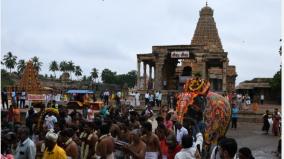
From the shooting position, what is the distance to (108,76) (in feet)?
320

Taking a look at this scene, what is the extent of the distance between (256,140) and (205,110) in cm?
636

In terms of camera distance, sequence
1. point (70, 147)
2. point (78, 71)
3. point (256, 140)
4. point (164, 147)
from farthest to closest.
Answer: point (78, 71) < point (256, 140) < point (164, 147) < point (70, 147)

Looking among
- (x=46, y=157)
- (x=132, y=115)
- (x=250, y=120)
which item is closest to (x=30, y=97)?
(x=250, y=120)

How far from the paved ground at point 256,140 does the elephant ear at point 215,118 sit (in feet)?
6.88

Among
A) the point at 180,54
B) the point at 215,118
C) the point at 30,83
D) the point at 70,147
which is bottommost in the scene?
the point at 70,147

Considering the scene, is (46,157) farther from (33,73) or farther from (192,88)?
(33,73)

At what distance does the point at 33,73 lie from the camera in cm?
3256

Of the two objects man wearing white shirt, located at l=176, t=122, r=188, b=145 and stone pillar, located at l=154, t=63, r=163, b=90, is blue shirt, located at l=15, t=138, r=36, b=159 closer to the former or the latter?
man wearing white shirt, located at l=176, t=122, r=188, b=145

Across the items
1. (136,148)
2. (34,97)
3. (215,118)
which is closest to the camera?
(136,148)

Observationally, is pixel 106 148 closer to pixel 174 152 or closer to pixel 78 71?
pixel 174 152

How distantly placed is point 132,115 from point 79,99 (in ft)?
60.2

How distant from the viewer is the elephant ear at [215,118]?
11.9m

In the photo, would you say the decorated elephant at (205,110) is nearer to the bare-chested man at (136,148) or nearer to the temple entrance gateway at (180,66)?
the bare-chested man at (136,148)

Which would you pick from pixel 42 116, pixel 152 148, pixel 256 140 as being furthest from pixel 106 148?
pixel 256 140
